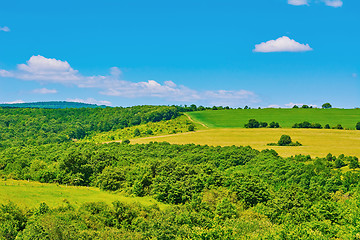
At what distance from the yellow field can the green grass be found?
1200cm

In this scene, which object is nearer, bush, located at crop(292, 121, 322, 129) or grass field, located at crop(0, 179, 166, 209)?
grass field, located at crop(0, 179, 166, 209)

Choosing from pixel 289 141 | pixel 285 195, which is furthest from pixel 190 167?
pixel 289 141

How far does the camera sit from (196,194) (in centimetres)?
7119

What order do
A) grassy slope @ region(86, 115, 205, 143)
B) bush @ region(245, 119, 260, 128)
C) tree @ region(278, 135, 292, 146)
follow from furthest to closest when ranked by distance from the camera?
grassy slope @ region(86, 115, 205, 143)
bush @ region(245, 119, 260, 128)
tree @ region(278, 135, 292, 146)

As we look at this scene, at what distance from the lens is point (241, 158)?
368ft

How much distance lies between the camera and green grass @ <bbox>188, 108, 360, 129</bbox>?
16345 cm

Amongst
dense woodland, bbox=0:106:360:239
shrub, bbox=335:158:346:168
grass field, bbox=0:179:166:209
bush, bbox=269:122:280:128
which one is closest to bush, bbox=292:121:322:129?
bush, bbox=269:122:280:128

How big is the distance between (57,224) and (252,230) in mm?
22443

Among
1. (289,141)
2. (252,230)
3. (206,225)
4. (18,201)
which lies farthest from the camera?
(289,141)

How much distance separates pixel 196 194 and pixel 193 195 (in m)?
0.60

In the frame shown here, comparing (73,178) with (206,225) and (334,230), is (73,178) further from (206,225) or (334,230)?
(334,230)

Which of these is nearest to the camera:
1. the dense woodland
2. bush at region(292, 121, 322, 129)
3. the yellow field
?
the dense woodland

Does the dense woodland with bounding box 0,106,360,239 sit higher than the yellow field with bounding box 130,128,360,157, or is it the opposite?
the yellow field with bounding box 130,128,360,157

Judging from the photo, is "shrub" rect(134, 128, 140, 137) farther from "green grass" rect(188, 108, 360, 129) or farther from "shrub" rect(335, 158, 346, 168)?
"shrub" rect(335, 158, 346, 168)
